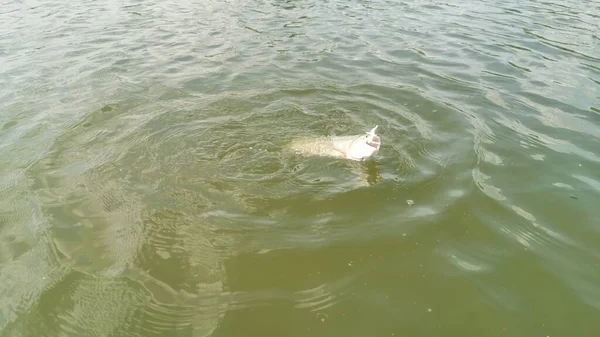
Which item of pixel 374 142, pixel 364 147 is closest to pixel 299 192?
pixel 364 147

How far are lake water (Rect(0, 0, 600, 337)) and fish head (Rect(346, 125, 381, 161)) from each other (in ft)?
0.65

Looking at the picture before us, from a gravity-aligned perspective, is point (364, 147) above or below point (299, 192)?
above

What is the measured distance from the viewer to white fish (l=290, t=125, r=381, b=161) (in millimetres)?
6012

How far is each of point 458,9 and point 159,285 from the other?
46.0 ft

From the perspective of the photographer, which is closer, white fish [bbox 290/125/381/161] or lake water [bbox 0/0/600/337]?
lake water [bbox 0/0/600/337]

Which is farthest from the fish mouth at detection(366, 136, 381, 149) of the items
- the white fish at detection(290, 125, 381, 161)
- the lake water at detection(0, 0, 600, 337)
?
the lake water at detection(0, 0, 600, 337)

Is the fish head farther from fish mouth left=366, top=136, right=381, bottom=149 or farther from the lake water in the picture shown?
the lake water

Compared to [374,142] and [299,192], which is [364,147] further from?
[299,192]

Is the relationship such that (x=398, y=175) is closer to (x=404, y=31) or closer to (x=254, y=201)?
(x=254, y=201)

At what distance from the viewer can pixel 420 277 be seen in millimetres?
4438

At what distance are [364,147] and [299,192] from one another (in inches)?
49.6

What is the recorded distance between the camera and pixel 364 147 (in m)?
6.07

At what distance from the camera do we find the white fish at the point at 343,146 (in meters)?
6.01

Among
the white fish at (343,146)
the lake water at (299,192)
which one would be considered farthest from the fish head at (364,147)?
the lake water at (299,192)
